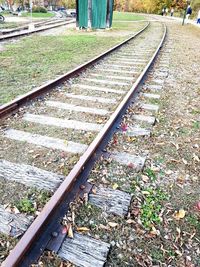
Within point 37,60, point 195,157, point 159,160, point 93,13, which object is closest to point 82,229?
point 159,160

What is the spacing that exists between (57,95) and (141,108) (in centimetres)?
181

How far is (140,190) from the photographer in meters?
3.12

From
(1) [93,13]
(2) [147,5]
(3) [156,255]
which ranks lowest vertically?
(3) [156,255]

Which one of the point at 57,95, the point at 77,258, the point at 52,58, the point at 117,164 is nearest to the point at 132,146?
the point at 117,164

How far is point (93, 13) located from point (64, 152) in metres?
15.9

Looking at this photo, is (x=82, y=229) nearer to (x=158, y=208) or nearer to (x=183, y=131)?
(x=158, y=208)

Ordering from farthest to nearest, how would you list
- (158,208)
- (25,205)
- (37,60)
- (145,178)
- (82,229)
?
1. (37,60)
2. (145,178)
3. (158,208)
4. (25,205)
5. (82,229)

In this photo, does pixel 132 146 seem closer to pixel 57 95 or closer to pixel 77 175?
pixel 77 175

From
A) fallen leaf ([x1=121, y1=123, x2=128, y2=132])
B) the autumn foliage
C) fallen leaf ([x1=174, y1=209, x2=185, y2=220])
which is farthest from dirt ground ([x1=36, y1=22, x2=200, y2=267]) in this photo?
the autumn foliage

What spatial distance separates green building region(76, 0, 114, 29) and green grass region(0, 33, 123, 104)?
4226 mm

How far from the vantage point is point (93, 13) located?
57.4 feet

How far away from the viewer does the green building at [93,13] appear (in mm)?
17000

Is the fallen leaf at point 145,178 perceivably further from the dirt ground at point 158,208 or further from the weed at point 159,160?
the weed at point 159,160

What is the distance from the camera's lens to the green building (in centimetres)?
1700
